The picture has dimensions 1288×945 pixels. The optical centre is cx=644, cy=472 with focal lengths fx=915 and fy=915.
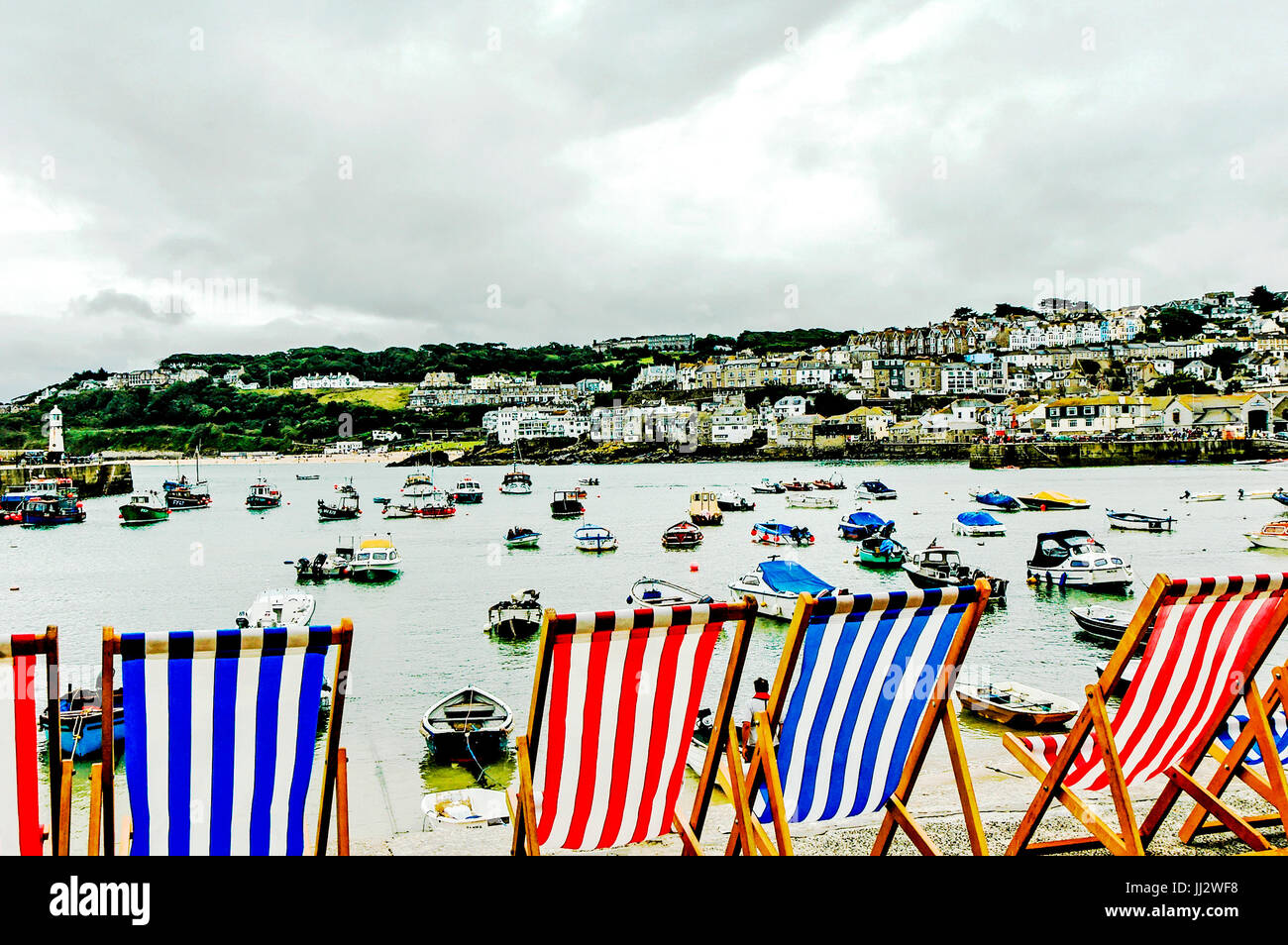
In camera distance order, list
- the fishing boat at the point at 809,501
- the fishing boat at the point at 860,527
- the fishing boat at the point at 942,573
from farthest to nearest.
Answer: the fishing boat at the point at 809,501
the fishing boat at the point at 860,527
the fishing boat at the point at 942,573

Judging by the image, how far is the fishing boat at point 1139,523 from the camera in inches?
1543

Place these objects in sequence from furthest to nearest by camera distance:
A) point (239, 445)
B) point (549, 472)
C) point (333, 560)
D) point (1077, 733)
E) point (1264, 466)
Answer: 1. point (239, 445)
2. point (549, 472)
3. point (1264, 466)
4. point (333, 560)
5. point (1077, 733)

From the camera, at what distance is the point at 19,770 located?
274 centimetres

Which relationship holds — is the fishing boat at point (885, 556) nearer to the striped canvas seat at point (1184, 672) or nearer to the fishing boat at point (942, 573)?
the fishing boat at point (942, 573)

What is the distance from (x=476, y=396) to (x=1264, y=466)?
480 feet

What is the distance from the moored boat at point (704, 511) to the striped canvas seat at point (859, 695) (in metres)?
43.6

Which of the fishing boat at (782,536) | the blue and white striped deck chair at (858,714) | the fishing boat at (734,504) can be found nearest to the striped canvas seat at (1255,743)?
the blue and white striped deck chair at (858,714)

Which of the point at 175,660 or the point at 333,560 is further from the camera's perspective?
the point at 333,560

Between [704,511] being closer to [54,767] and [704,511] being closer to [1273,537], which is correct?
[1273,537]

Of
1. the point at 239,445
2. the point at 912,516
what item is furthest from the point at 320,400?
the point at 912,516

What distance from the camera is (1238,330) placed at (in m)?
191

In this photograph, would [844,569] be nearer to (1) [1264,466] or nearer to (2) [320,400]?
(1) [1264,466]

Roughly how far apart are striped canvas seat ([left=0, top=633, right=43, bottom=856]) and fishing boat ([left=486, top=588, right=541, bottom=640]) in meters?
16.8

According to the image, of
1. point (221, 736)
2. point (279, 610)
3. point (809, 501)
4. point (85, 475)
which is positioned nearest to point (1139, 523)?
point (809, 501)
